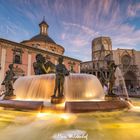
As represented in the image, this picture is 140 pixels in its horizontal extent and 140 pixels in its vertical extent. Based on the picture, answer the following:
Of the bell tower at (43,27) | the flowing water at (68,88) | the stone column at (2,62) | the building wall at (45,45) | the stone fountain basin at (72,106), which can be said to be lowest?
the stone fountain basin at (72,106)

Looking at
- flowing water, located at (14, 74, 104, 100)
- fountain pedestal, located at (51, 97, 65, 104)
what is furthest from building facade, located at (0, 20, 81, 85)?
fountain pedestal, located at (51, 97, 65, 104)

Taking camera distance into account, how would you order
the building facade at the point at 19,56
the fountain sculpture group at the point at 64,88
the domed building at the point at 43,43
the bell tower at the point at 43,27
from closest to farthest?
the fountain sculpture group at the point at 64,88
the building facade at the point at 19,56
the domed building at the point at 43,43
the bell tower at the point at 43,27

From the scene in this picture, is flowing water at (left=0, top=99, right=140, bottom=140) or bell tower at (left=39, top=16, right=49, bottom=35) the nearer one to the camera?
flowing water at (left=0, top=99, right=140, bottom=140)

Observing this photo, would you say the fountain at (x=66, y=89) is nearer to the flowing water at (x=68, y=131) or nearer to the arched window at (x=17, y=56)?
the flowing water at (x=68, y=131)

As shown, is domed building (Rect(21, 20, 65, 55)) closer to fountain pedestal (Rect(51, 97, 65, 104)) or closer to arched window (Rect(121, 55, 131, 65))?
arched window (Rect(121, 55, 131, 65))

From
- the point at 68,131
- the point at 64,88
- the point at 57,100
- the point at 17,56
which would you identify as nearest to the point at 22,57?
the point at 17,56

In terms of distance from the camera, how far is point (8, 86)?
718 cm

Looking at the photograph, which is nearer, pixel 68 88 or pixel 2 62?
pixel 68 88

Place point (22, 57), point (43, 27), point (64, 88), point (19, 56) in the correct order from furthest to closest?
1. point (43, 27)
2. point (22, 57)
3. point (19, 56)
4. point (64, 88)

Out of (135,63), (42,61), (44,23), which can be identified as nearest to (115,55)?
(135,63)

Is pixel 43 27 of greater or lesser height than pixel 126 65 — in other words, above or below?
above

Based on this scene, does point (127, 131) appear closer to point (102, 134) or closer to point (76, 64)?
point (102, 134)

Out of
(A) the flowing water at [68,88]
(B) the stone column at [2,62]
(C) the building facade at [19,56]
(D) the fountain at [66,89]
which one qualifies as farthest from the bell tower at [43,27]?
(A) the flowing water at [68,88]

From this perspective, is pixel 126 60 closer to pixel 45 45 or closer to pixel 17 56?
pixel 45 45
